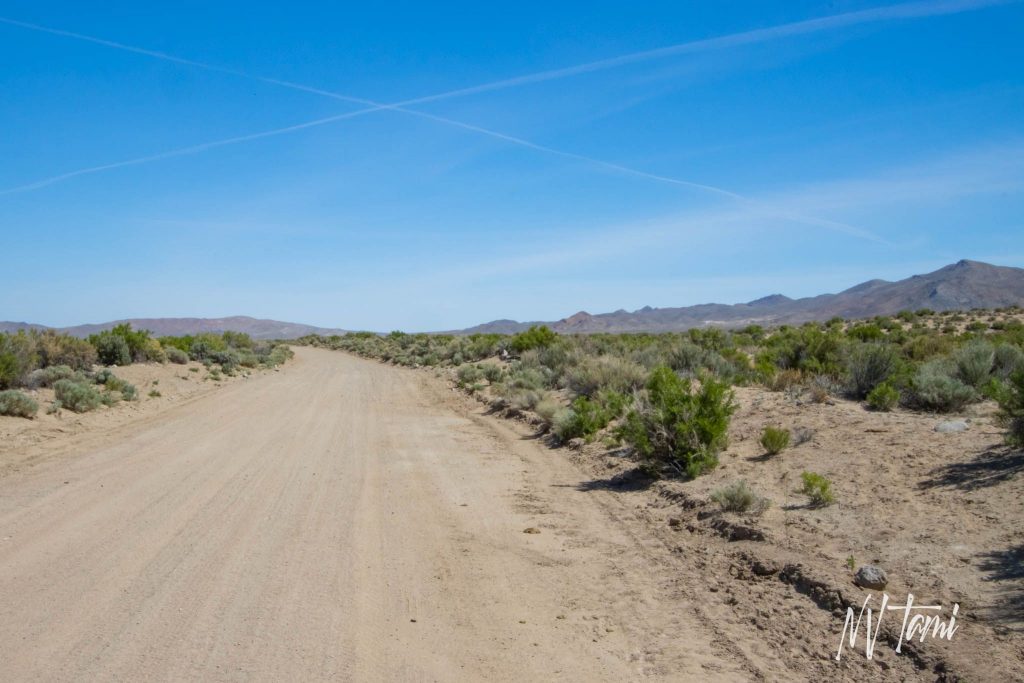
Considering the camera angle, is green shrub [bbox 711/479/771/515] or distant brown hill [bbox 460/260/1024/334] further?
distant brown hill [bbox 460/260/1024/334]

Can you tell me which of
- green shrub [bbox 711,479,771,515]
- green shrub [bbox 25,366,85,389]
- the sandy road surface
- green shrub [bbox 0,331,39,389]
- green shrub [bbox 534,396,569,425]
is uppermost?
green shrub [bbox 0,331,39,389]

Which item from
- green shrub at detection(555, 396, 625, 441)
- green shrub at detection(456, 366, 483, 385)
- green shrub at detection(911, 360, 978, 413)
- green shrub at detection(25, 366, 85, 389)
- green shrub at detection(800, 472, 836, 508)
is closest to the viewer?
green shrub at detection(800, 472, 836, 508)

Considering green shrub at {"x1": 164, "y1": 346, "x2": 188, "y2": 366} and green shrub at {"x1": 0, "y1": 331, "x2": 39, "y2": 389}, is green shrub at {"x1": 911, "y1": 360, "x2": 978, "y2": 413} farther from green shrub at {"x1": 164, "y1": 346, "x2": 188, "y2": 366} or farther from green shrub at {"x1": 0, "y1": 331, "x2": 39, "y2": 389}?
green shrub at {"x1": 164, "y1": 346, "x2": 188, "y2": 366}

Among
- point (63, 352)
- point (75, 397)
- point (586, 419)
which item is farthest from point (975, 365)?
point (63, 352)

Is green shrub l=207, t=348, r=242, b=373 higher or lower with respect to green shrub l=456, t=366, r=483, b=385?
higher

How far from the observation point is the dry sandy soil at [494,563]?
206 inches

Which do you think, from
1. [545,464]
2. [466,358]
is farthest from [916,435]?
[466,358]

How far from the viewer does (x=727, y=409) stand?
1126 cm

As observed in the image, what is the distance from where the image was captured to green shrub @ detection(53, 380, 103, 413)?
1786 cm

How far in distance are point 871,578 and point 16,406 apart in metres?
16.7

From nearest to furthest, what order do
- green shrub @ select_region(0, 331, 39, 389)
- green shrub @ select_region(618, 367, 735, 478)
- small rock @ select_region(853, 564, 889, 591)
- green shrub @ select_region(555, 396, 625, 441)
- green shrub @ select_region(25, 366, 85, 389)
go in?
small rock @ select_region(853, 564, 889, 591)
green shrub @ select_region(618, 367, 735, 478)
green shrub @ select_region(555, 396, 625, 441)
green shrub @ select_region(0, 331, 39, 389)
green shrub @ select_region(25, 366, 85, 389)

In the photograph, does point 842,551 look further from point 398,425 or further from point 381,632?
point 398,425

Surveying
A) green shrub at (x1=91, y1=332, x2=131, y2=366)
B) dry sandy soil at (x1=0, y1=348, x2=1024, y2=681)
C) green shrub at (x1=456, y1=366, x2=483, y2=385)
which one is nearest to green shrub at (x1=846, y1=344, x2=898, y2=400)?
dry sandy soil at (x1=0, y1=348, x2=1024, y2=681)

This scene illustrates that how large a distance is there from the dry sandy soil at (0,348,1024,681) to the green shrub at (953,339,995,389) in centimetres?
318
